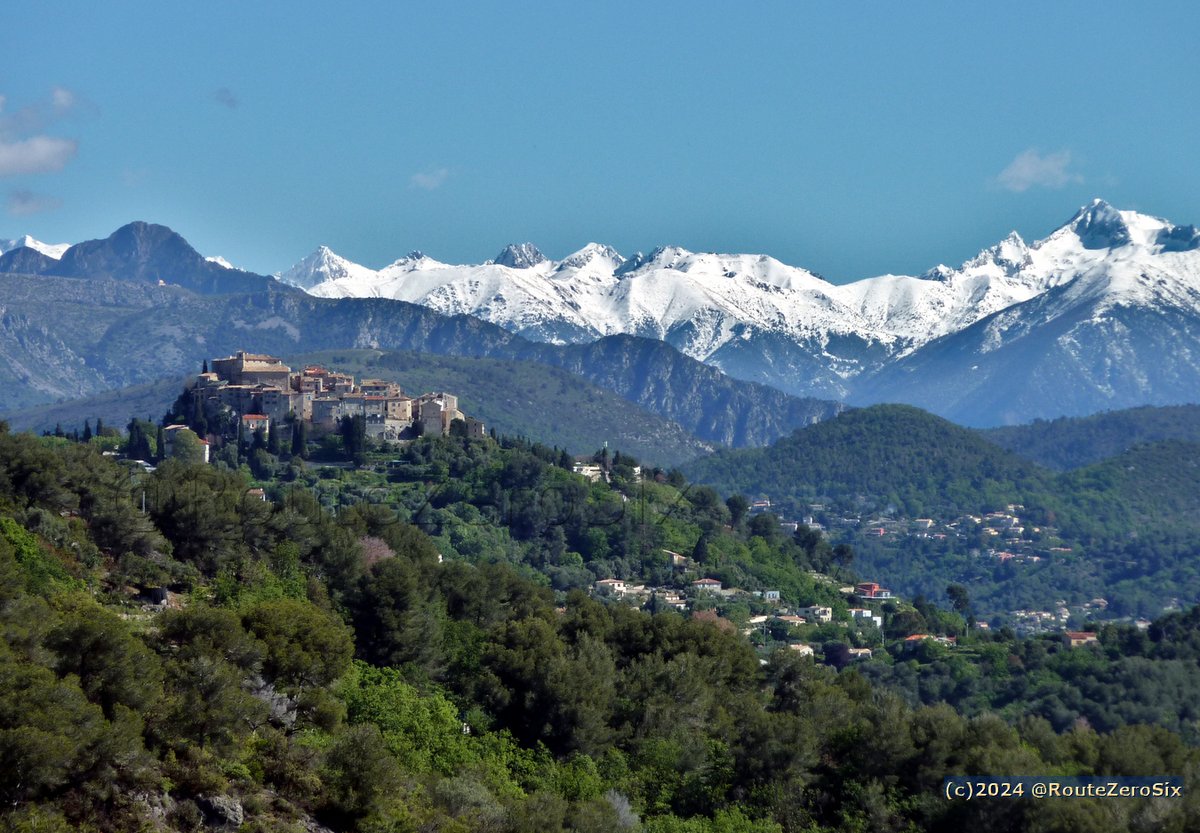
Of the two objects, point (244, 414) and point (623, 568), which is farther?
point (244, 414)

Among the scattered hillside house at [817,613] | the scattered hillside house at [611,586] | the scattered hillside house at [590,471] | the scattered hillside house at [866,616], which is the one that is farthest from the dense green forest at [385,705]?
the scattered hillside house at [590,471]

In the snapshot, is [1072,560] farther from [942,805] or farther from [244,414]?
[942,805]

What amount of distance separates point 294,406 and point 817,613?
3421cm

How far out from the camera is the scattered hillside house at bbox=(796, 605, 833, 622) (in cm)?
9231

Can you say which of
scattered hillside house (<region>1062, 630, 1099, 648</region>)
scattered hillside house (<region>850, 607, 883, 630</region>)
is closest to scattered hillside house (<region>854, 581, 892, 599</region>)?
scattered hillside house (<region>850, 607, 883, 630</region>)

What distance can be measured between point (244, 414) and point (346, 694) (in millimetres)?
69729

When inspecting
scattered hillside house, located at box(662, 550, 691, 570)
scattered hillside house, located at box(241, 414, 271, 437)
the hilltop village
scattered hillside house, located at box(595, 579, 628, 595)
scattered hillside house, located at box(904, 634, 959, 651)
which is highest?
the hilltop village

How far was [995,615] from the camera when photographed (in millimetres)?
153375

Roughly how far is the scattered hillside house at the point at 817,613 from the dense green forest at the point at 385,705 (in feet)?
117

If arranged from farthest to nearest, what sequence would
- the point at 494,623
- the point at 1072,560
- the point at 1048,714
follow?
the point at 1072,560, the point at 1048,714, the point at 494,623

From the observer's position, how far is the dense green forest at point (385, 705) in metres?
30.1

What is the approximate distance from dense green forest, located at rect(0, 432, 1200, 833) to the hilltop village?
4355 cm


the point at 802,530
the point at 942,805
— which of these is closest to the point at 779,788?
the point at 942,805

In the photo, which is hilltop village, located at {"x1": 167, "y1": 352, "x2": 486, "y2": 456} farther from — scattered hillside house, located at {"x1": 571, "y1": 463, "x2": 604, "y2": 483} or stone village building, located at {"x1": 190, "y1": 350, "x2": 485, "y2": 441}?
scattered hillside house, located at {"x1": 571, "y1": 463, "x2": 604, "y2": 483}
